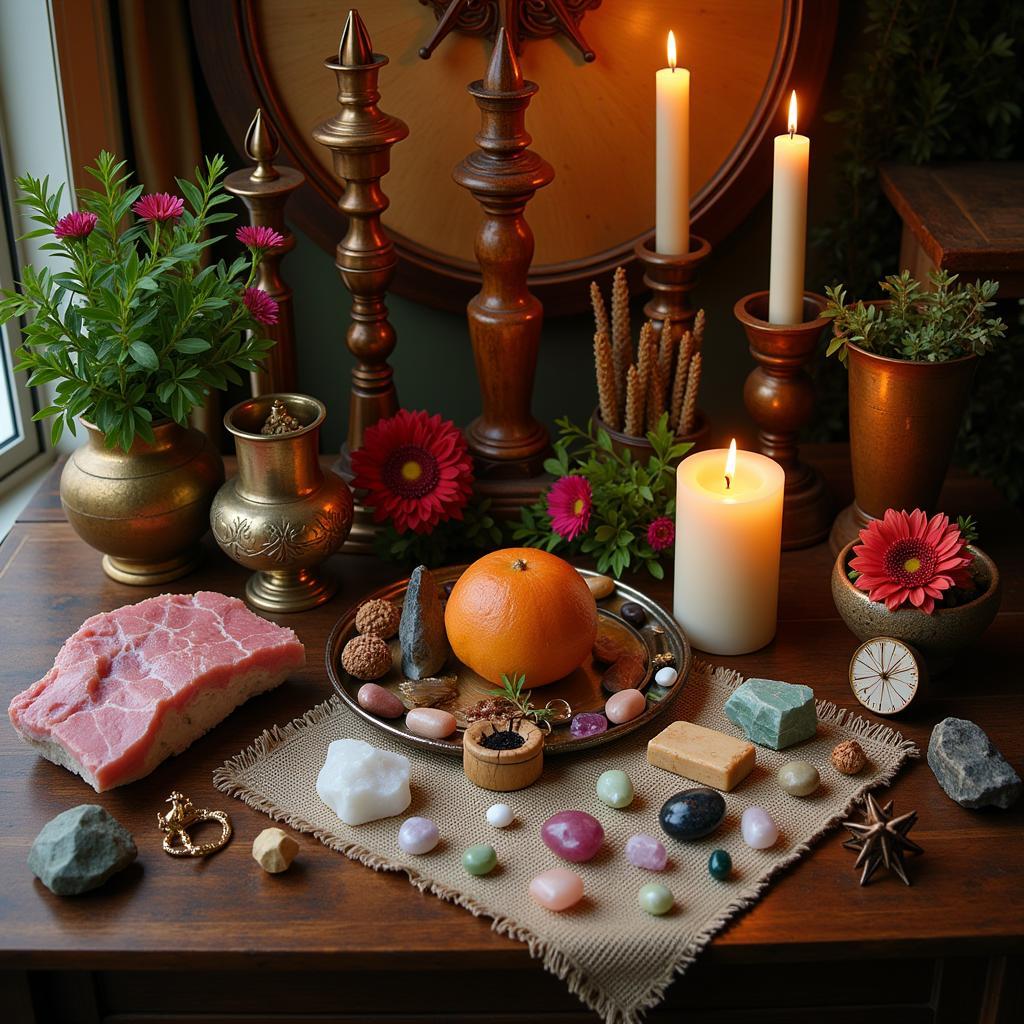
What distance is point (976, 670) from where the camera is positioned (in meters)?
1.01

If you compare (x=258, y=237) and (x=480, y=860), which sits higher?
(x=258, y=237)

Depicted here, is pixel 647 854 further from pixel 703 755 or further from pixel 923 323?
pixel 923 323

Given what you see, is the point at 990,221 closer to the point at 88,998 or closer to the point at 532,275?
the point at 532,275

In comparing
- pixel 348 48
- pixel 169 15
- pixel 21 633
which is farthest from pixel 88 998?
pixel 169 15

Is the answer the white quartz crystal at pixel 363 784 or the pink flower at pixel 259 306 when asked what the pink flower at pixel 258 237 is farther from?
the white quartz crystal at pixel 363 784

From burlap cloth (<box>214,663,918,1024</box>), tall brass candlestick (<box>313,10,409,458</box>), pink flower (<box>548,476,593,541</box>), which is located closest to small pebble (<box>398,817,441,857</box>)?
burlap cloth (<box>214,663,918,1024</box>)

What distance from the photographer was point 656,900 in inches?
30.7

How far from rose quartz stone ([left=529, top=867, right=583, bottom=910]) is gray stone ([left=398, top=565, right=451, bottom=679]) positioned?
24 centimetres

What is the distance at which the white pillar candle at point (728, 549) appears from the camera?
996 mm

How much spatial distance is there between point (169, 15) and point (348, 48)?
31cm

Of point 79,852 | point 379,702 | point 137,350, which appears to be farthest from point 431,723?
point 137,350

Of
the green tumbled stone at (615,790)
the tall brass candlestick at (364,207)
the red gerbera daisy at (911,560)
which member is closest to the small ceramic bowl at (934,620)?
the red gerbera daisy at (911,560)

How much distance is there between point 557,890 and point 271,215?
65 centimetres

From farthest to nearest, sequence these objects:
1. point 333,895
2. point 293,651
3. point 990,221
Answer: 1. point 990,221
2. point 293,651
3. point 333,895
